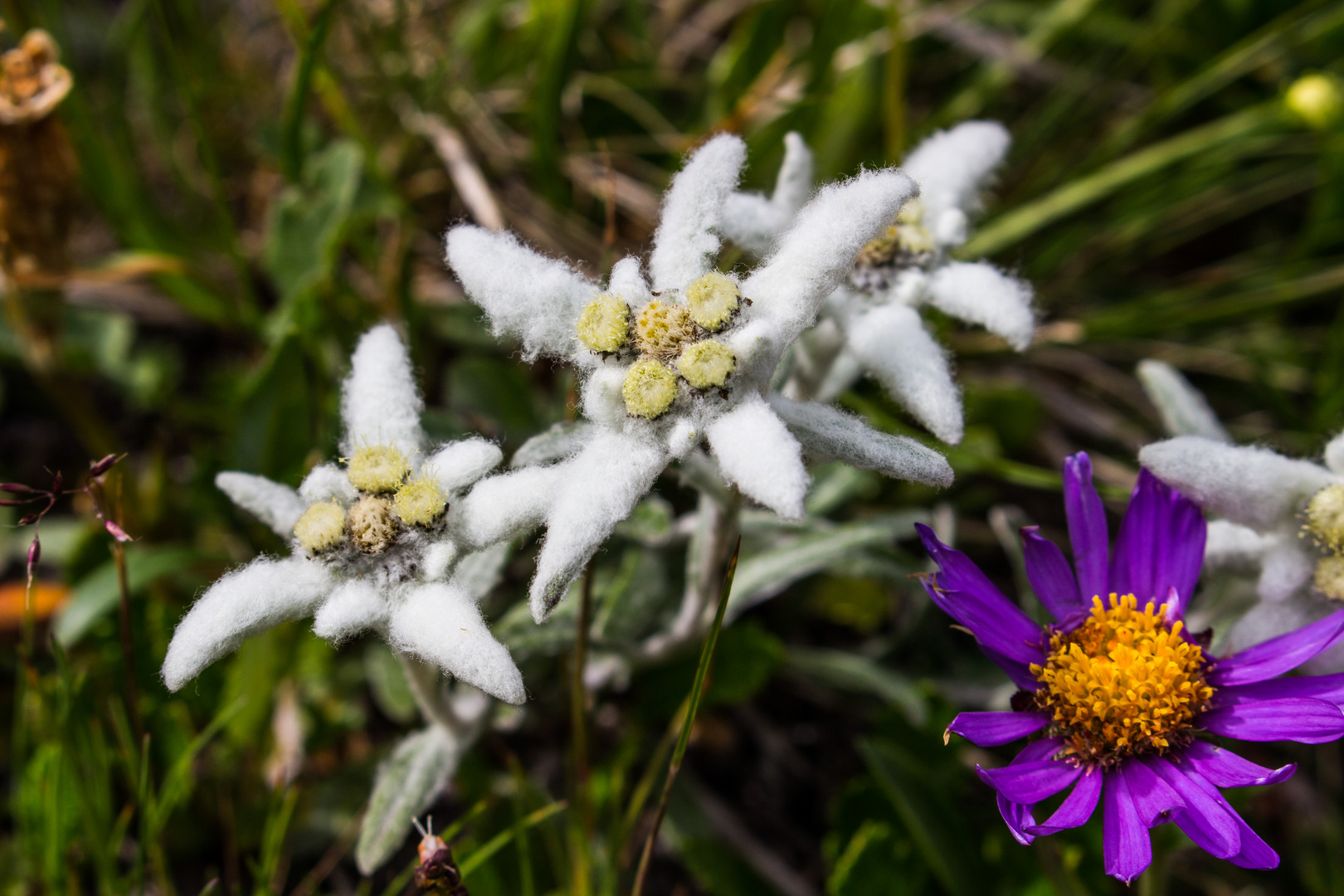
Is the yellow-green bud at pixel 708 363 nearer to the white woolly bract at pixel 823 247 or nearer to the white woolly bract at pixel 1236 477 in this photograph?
the white woolly bract at pixel 823 247

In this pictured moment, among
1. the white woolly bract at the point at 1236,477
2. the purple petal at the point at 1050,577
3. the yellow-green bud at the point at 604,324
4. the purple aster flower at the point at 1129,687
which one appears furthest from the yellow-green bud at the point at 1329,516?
the yellow-green bud at the point at 604,324

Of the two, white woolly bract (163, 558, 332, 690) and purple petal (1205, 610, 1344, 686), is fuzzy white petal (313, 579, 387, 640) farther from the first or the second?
purple petal (1205, 610, 1344, 686)

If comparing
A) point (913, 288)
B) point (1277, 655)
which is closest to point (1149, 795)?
point (1277, 655)

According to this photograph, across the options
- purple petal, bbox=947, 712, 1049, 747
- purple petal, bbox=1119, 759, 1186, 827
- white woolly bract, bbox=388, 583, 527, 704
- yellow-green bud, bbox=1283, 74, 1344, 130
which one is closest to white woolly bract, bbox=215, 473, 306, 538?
white woolly bract, bbox=388, 583, 527, 704

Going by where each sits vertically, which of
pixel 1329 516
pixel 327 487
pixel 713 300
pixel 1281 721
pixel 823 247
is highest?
pixel 823 247

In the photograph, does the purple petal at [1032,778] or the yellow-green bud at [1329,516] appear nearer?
the purple petal at [1032,778]

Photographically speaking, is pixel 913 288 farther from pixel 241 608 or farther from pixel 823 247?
pixel 241 608
